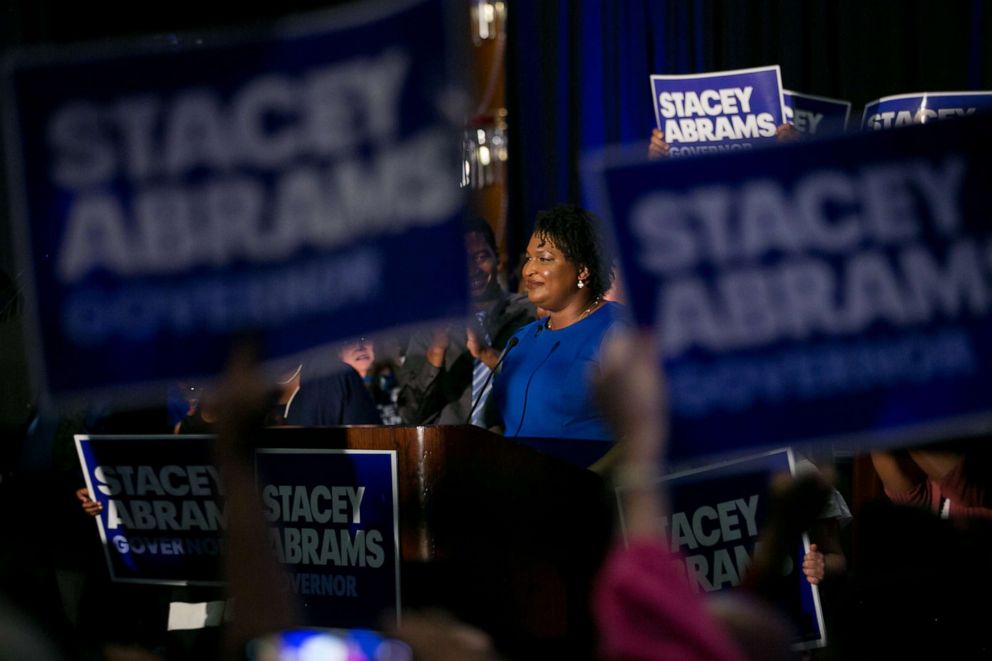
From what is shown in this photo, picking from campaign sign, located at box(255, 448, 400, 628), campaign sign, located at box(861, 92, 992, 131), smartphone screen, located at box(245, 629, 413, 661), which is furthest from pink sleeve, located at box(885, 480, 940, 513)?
campaign sign, located at box(861, 92, 992, 131)

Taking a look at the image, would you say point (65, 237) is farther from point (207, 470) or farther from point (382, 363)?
point (382, 363)

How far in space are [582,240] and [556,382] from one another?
21.3 inches

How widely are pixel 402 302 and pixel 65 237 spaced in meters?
0.60

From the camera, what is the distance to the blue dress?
11.6 feet

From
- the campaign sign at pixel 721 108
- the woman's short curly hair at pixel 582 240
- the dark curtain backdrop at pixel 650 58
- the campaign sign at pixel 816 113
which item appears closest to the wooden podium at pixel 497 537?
the woman's short curly hair at pixel 582 240

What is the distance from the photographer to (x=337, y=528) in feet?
11.0

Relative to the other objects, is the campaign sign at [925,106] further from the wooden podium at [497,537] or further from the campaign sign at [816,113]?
the wooden podium at [497,537]

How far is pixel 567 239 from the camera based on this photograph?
154 inches

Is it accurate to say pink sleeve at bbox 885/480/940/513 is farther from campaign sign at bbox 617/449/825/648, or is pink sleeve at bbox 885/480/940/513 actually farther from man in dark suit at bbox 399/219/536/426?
man in dark suit at bbox 399/219/536/426

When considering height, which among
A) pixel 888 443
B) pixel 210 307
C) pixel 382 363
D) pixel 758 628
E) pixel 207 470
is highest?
pixel 210 307

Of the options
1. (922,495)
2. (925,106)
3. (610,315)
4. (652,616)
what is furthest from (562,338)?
(925,106)

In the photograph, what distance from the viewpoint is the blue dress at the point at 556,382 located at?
3541 mm

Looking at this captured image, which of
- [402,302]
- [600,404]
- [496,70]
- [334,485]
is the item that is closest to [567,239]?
[334,485]

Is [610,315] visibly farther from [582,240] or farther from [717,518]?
[717,518]
